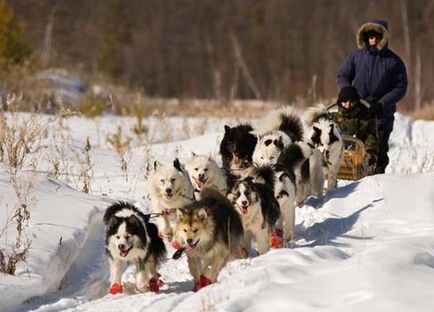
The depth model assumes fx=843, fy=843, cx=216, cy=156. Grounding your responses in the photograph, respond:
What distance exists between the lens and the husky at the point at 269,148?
310 inches

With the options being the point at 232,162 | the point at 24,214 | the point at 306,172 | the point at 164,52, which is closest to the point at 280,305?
the point at 24,214

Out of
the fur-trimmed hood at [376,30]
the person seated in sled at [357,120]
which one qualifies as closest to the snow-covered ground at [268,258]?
the person seated in sled at [357,120]

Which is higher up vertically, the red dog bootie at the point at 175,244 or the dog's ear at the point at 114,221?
the dog's ear at the point at 114,221

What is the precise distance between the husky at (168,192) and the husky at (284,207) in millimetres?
748

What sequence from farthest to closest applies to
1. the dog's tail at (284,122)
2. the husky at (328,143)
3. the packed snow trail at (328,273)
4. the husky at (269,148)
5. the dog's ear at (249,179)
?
the dog's tail at (284,122), the husky at (328,143), the husky at (269,148), the dog's ear at (249,179), the packed snow trail at (328,273)

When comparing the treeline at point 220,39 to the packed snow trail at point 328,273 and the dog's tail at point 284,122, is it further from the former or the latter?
the packed snow trail at point 328,273

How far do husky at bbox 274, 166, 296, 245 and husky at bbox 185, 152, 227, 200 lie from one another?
1.79 feet

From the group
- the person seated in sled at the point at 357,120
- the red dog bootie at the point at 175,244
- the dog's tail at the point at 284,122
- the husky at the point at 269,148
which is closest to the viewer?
the red dog bootie at the point at 175,244

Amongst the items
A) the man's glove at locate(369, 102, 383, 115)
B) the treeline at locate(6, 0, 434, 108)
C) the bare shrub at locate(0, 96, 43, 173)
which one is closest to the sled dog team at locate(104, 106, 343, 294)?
the man's glove at locate(369, 102, 383, 115)

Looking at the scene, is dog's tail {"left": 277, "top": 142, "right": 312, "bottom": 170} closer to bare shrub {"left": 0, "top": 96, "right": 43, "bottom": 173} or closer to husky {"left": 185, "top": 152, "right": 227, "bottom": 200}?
husky {"left": 185, "top": 152, "right": 227, "bottom": 200}

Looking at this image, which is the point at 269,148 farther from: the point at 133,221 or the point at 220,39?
the point at 220,39

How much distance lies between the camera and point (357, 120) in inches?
366

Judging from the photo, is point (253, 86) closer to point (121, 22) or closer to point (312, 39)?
point (312, 39)

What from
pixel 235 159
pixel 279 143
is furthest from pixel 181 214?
pixel 235 159
